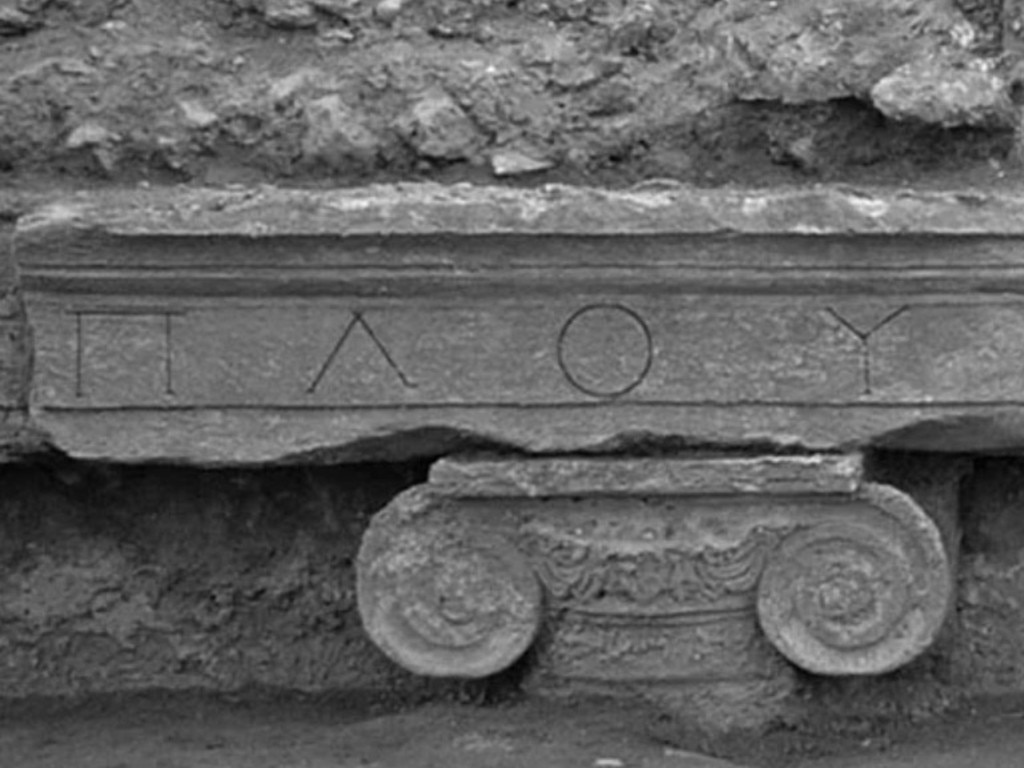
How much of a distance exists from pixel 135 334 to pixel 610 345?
2.34 ft

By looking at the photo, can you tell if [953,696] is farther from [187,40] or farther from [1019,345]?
[187,40]

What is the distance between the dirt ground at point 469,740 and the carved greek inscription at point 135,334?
0.53m

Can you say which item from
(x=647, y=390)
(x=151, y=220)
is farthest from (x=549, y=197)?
(x=151, y=220)

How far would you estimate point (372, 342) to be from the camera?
4035 mm

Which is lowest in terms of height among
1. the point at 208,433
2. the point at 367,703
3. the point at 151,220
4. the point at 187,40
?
the point at 367,703

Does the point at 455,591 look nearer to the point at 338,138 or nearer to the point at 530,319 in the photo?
the point at 530,319

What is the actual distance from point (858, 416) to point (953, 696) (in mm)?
526

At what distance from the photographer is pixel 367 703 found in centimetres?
430

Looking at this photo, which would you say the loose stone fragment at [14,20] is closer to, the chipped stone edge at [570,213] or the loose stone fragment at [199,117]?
the loose stone fragment at [199,117]

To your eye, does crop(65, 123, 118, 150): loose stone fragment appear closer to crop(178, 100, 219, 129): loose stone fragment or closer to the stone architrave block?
crop(178, 100, 219, 129): loose stone fragment

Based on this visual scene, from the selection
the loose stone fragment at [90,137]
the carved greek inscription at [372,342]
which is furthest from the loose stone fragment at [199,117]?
the carved greek inscription at [372,342]

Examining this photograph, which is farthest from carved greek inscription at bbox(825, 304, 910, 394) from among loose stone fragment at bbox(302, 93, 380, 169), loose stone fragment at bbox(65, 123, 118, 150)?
loose stone fragment at bbox(65, 123, 118, 150)

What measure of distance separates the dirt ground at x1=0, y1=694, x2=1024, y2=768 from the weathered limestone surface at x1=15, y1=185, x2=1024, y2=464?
0.41 m

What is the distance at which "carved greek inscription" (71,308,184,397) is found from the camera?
13.3 feet
